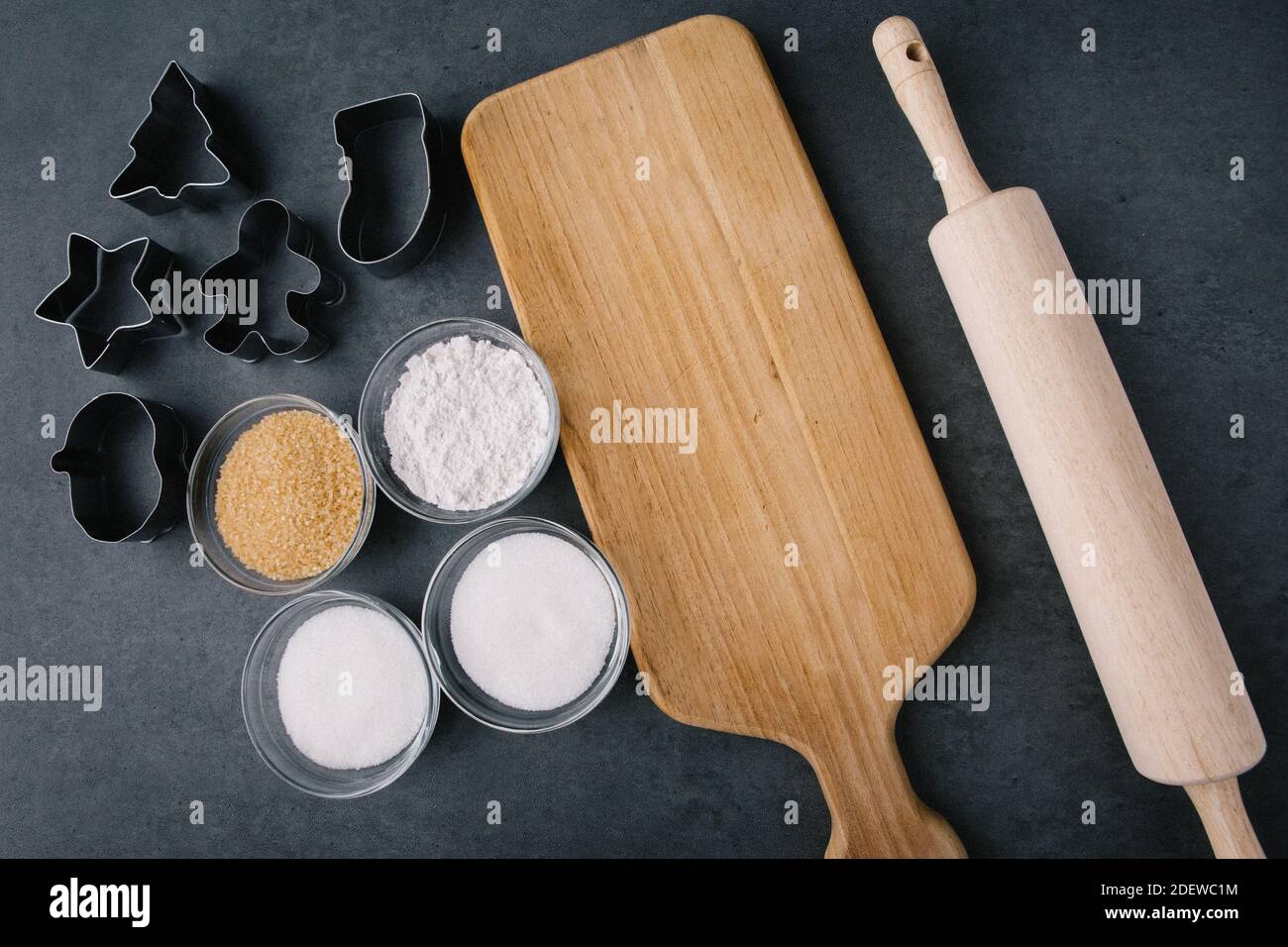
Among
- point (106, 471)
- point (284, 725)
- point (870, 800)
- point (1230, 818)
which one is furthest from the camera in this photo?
point (106, 471)

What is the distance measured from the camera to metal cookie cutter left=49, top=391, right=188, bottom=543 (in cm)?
143

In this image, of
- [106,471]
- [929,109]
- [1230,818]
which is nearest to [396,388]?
[106,471]

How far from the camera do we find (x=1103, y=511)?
47.0 inches

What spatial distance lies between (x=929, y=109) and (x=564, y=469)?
0.83 meters

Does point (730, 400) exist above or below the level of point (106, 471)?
above

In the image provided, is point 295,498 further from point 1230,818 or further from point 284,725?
point 1230,818

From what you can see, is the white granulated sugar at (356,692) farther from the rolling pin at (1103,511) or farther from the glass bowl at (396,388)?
the rolling pin at (1103,511)

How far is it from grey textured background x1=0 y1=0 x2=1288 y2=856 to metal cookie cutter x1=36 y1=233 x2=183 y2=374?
47 millimetres

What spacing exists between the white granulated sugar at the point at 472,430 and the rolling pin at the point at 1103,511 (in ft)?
2.34

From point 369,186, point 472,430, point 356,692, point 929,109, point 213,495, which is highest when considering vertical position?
point 929,109

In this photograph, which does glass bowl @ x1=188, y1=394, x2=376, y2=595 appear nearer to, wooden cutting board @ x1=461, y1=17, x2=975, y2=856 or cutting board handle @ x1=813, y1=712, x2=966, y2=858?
wooden cutting board @ x1=461, y1=17, x2=975, y2=856

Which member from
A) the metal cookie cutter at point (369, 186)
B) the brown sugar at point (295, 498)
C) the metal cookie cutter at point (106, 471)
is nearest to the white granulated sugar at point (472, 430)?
the brown sugar at point (295, 498)

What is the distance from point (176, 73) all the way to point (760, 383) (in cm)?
118

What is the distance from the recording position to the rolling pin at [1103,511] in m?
1.18
